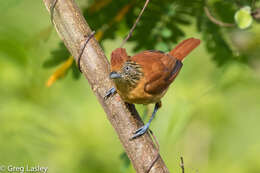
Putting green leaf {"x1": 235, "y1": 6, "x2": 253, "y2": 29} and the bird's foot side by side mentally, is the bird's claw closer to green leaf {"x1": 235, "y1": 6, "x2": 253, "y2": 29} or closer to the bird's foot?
the bird's foot

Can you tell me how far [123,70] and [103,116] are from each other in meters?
1.33

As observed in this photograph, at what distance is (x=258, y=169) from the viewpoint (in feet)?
11.7

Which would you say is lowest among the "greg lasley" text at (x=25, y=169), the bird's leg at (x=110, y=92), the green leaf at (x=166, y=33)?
the "greg lasley" text at (x=25, y=169)

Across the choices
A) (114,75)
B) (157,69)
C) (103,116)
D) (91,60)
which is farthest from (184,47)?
(103,116)

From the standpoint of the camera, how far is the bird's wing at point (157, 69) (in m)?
2.64

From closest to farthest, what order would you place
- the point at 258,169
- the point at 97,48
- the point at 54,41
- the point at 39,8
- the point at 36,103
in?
the point at 97,48 → the point at 36,103 → the point at 258,169 → the point at 54,41 → the point at 39,8

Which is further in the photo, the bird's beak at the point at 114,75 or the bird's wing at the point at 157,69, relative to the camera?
the bird's wing at the point at 157,69

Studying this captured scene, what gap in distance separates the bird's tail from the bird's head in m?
0.32

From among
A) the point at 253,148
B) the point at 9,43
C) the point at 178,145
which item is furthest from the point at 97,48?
the point at 253,148

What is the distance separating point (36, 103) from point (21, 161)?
0.52 meters

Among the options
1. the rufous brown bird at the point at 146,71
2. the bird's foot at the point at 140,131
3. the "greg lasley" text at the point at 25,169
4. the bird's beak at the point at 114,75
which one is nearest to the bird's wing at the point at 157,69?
the rufous brown bird at the point at 146,71

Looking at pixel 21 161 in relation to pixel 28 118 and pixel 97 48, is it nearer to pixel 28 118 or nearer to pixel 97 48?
pixel 28 118

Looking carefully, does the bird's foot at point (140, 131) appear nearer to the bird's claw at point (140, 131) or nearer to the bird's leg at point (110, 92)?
the bird's claw at point (140, 131)

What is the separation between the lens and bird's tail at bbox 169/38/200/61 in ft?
9.16
